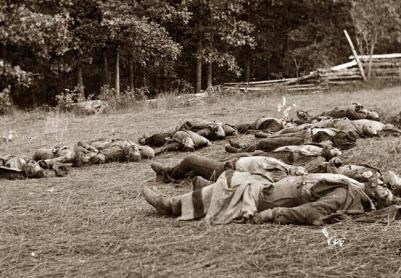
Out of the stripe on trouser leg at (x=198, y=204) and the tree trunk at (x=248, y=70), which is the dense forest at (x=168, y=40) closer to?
the tree trunk at (x=248, y=70)

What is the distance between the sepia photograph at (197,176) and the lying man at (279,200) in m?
0.01

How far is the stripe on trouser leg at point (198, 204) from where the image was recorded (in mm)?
4957

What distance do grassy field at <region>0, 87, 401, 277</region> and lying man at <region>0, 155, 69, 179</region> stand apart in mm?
178

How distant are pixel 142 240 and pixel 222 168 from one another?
168 cm

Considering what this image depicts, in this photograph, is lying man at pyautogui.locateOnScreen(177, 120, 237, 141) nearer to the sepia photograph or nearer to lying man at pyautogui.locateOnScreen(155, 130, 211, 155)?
the sepia photograph

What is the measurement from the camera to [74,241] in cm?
451

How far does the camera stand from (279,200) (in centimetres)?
486

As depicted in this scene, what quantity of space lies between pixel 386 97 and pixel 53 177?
9.64m

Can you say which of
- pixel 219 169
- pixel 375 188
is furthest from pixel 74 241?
pixel 375 188

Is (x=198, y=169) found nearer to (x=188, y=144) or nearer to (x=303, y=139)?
(x=303, y=139)

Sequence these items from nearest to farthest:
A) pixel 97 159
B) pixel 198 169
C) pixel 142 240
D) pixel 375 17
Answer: pixel 142 240 < pixel 198 169 < pixel 97 159 < pixel 375 17

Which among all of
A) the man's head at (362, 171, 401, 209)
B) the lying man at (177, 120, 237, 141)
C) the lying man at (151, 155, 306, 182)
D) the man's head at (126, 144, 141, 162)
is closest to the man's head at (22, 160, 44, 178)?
the man's head at (126, 144, 141, 162)

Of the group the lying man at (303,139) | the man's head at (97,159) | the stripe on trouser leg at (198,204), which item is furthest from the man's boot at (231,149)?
the stripe on trouser leg at (198,204)

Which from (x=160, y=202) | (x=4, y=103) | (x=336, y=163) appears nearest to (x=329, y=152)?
(x=336, y=163)
